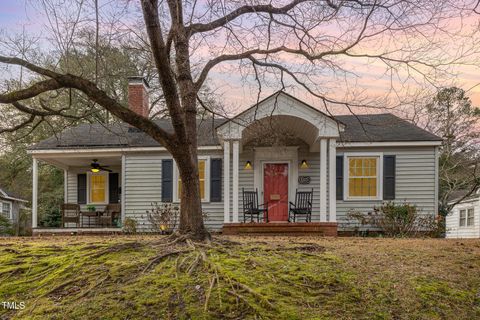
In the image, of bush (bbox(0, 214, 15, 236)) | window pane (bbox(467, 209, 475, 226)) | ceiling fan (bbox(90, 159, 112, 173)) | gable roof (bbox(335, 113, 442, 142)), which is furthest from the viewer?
window pane (bbox(467, 209, 475, 226))

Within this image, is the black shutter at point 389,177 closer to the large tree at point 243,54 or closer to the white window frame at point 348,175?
the white window frame at point 348,175

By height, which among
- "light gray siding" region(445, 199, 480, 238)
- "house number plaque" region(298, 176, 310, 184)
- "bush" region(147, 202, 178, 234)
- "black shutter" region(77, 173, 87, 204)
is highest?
"house number plaque" region(298, 176, 310, 184)

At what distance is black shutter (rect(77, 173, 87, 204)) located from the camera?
14.7 meters

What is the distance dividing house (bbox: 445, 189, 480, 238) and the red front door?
1107 cm

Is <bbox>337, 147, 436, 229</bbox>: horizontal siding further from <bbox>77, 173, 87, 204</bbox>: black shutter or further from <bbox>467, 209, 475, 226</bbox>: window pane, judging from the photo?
<bbox>467, 209, 475, 226</bbox>: window pane

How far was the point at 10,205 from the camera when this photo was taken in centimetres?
2583

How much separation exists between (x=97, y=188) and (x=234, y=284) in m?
11.7

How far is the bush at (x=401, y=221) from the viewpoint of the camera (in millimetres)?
11719

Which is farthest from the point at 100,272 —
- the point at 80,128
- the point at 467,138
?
the point at 467,138

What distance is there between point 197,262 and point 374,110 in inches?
168

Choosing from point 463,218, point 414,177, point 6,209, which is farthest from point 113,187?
point 463,218

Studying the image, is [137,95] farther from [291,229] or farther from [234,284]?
[234,284]

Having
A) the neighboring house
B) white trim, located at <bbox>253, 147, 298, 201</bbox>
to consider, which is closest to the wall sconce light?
white trim, located at <bbox>253, 147, 298, 201</bbox>

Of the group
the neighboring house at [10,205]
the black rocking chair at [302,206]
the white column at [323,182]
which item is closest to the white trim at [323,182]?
the white column at [323,182]
